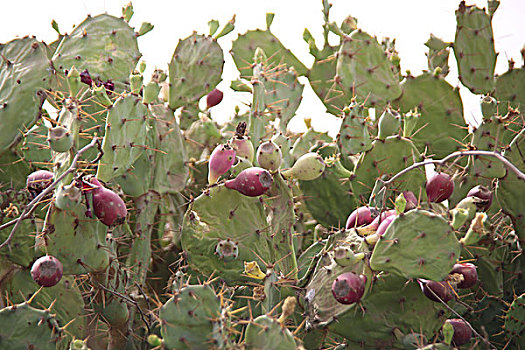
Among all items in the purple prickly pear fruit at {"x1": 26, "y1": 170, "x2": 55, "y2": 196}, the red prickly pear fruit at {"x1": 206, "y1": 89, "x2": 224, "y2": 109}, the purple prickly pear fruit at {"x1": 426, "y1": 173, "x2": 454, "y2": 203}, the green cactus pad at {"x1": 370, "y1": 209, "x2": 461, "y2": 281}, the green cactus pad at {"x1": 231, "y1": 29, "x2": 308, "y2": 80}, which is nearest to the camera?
the green cactus pad at {"x1": 370, "y1": 209, "x2": 461, "y2": 281}

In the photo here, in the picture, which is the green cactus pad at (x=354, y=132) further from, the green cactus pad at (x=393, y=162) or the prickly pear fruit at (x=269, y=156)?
the prickly pear fruit at (x=269, y=156)

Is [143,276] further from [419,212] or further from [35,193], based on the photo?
[419,212]

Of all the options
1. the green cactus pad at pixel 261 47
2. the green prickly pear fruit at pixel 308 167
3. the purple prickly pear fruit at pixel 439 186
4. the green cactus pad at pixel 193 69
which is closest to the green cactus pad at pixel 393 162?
Result: the purple prickly pear fruit at pixel 439 186

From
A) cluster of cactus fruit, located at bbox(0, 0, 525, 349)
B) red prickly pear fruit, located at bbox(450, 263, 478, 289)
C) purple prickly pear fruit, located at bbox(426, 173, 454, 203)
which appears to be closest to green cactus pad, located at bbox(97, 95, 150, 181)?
cluster of cactus fruit, located at bbox(0, 0, 525, 349)

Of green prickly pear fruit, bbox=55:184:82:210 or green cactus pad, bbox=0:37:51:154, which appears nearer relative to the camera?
green prickly pear fruit, bbox=55:184:82:210

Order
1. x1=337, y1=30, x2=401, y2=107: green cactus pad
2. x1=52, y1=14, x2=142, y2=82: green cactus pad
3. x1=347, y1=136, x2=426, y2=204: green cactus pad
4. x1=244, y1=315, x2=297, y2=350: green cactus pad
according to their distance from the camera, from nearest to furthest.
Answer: x1=244, y1=315, x2=297, y2=350: green cactus pad
x1=347, y1=136, x2=426, y2=204: green cactus pad
x1=52, y1=14, x2=142, y2=82: green cactus pad
x1=337, y1=30, x2=401, y2=107: green cactus pad

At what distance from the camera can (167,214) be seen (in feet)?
8.07

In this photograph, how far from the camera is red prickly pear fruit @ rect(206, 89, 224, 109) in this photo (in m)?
2.97

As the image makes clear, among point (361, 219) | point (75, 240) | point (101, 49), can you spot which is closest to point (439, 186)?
point (361, 219)

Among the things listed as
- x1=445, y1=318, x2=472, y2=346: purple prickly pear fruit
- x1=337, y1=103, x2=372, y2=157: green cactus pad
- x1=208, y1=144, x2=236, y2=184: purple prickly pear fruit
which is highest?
x1=337, y1=103, x2=372, y2=157: green cactus pad

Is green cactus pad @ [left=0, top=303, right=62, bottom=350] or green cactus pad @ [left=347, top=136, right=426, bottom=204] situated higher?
green cactus pad @ [left=347, top=136, right=426, bottom=204]

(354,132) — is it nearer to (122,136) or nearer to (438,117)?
(438,117)

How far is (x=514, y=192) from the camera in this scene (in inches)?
89.6

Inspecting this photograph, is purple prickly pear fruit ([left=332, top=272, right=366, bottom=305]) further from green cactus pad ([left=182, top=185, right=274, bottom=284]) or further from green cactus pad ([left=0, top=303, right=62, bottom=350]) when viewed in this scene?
green cactus pad ([left=0, top=303, right=62, bottom=350])
